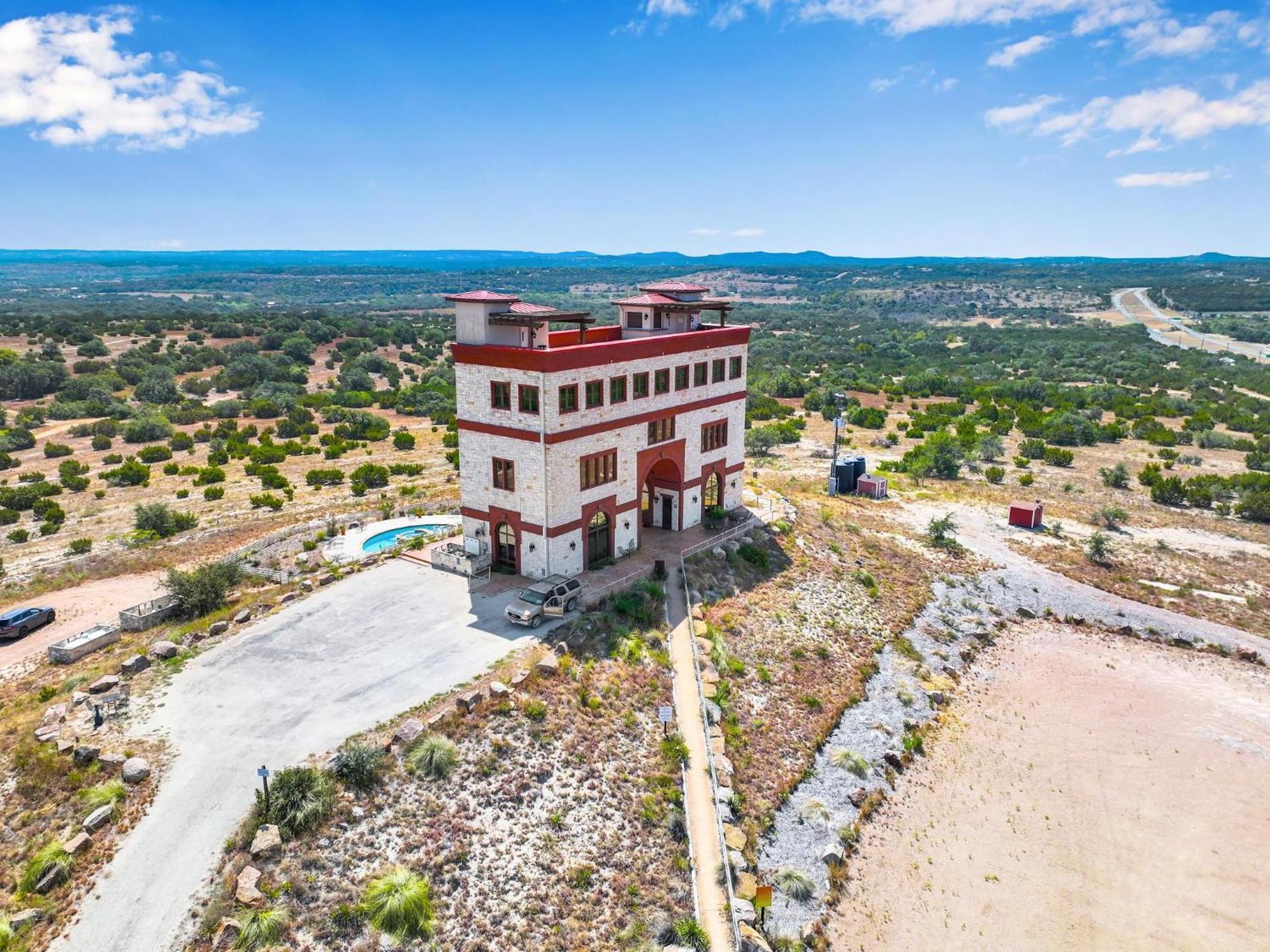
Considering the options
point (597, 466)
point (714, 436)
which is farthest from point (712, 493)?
point (597, 466)

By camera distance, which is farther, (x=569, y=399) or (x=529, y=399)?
(x=569, y=399)

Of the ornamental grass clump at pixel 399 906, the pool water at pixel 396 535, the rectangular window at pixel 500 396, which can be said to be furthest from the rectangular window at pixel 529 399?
the ornamental grass clump at pixel 399 906

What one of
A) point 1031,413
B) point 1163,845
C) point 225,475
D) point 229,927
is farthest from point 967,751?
point 1031,413

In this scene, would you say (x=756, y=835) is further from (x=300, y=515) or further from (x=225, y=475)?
(x=225, y=475)

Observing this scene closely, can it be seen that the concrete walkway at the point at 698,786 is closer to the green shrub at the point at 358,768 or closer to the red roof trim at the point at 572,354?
the green shrub at the point at 358,768

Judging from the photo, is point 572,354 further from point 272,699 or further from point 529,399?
point 272,699

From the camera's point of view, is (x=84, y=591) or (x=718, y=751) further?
(x=84, y=591)

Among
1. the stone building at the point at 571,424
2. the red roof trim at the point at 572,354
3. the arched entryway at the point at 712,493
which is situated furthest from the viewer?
the arched entryway at the point at 712,493
